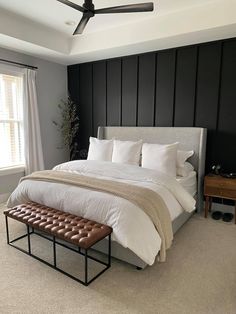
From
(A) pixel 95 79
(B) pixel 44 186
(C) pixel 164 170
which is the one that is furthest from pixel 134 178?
(A) pixel 95 79

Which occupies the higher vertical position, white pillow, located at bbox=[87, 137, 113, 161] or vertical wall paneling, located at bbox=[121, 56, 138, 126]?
vertical wall paneling, located at bbox=[121, 56, 138, 126]

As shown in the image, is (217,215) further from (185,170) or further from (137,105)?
(137,105)

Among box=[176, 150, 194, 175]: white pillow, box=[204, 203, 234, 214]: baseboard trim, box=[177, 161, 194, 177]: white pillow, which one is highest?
box=[176, 150, 194, 175]: white pillow

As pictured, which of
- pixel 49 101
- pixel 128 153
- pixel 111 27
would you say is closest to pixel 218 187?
pixel 128 153

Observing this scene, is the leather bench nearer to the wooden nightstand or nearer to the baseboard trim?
the wooden nightstand

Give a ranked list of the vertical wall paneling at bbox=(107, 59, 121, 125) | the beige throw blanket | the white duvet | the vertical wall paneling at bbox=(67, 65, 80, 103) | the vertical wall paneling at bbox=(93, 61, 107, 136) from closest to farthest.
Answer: the white duvet
the beige throw blanket
the vertical wall paneling at bbox=(107, 59, 121, 125)
the vertical wall paneling at bbox=(93, 61, 107, 136)
the vertical wall paneling at bbox=(67, 65, 80, 103)

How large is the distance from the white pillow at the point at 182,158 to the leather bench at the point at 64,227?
167 centimetres

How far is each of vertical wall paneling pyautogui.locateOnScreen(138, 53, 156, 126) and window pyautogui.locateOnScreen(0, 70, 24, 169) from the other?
85.6 inches

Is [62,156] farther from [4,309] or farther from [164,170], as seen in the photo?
[4,309]

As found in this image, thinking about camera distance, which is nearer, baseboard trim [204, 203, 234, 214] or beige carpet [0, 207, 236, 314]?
beige carpet [0, 207, 236, 314]

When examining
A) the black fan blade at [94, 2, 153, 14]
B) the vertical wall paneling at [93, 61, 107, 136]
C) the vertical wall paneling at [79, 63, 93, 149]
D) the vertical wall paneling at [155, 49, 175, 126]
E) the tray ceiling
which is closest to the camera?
the black fan blade at [94, 2, 153, 14]

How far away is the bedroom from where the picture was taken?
1.89 metres

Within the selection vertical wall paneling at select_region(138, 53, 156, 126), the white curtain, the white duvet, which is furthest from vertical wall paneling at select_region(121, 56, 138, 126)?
the white curtain

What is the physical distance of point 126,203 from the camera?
2158 mm
